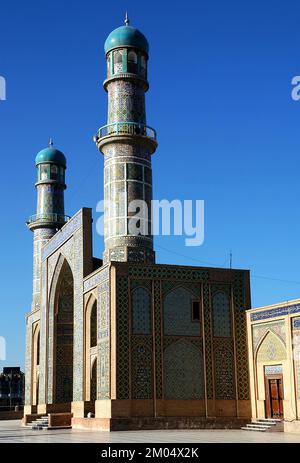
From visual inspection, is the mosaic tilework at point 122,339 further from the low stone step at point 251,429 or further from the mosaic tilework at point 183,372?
the low stone step at point 251,429

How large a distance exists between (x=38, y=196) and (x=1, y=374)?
34211 mm

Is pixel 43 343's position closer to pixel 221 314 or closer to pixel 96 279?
pixel 96 279

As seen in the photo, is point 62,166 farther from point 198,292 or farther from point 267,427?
point 267,427

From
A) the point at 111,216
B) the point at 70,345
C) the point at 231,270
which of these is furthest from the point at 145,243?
the point at 70,345

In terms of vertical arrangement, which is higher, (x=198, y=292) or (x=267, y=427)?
(x=198, y=292)

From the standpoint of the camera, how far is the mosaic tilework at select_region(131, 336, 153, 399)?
2178 cm

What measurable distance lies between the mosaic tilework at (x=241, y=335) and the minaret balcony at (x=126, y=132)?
6155 mm

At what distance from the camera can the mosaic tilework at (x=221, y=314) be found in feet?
76.7

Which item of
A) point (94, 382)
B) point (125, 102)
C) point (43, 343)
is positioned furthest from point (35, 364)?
point (125, 102)

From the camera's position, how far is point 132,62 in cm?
2669

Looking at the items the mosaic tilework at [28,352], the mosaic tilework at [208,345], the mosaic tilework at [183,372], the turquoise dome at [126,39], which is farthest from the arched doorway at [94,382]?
the mosaic tilework at [28,352]

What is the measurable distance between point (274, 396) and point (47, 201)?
64.9 feet

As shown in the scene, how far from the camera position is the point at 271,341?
21.8m

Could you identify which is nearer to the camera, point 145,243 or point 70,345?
point 145,243
